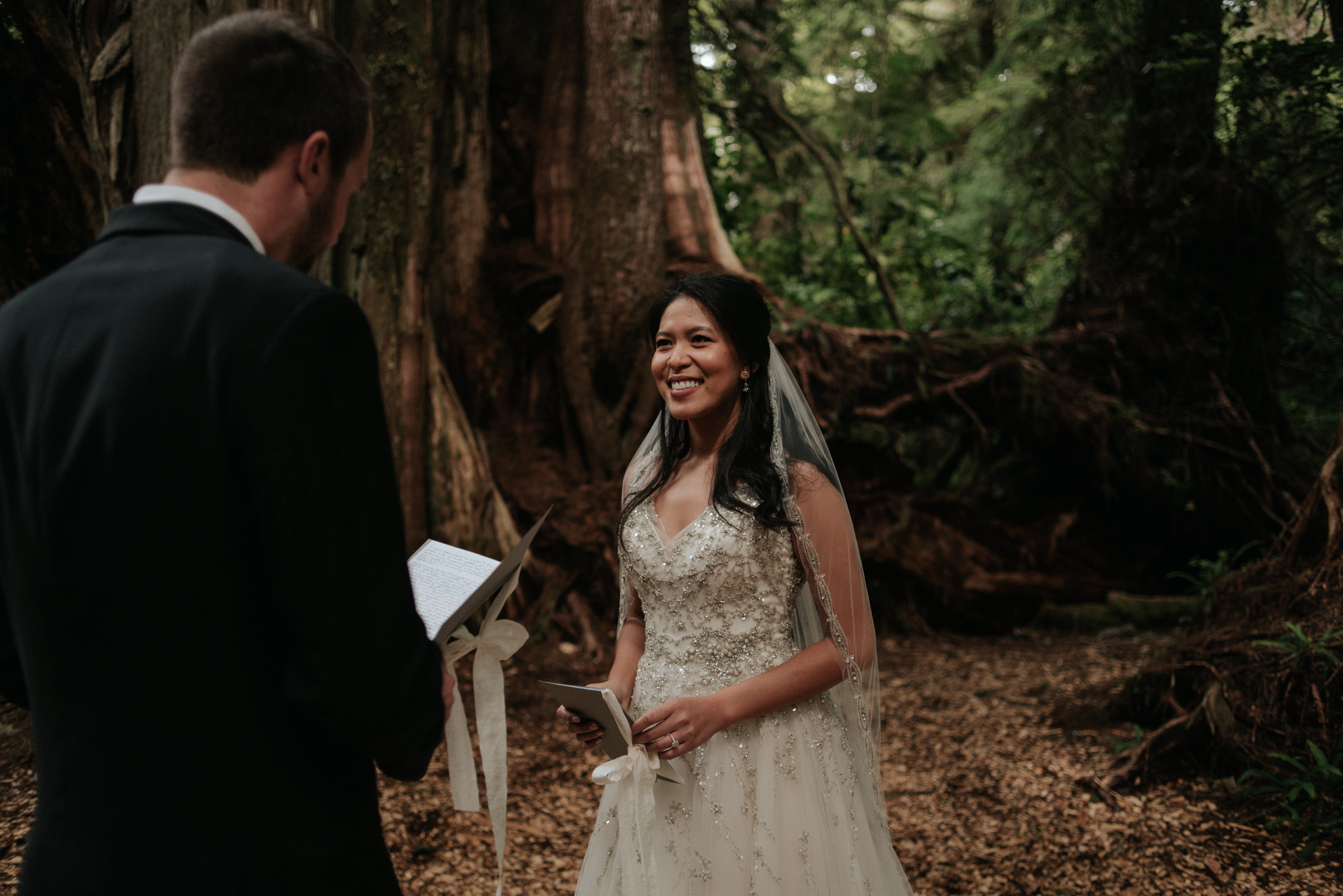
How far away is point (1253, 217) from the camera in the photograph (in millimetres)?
6047

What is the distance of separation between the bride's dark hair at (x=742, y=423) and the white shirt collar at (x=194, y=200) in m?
1.33

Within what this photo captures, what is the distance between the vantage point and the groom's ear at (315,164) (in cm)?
116

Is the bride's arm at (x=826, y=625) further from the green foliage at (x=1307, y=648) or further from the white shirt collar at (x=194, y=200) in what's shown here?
the green foliage at (x=1307, y=648)

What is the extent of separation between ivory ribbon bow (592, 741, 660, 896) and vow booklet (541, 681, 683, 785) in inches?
1.1

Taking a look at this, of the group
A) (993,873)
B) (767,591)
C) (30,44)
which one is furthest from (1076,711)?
(30,44)

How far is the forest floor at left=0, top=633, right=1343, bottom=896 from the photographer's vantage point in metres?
3.08

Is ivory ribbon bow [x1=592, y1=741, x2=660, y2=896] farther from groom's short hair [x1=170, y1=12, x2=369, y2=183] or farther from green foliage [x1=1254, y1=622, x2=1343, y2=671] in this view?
green foliage [x1=1254, y1=622, x2=1343, y2=671]

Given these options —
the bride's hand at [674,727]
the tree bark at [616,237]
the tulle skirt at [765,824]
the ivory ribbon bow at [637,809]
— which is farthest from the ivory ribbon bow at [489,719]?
the tree bark at [616,237]

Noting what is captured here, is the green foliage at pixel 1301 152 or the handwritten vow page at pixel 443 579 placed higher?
the green foliage at pixel 1301 152

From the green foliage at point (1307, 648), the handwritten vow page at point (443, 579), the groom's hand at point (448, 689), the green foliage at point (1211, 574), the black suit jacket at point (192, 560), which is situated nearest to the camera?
the black suit jacket at point (192, 560)

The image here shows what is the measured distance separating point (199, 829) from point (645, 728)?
1.00 meters

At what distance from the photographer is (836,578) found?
2141 mm

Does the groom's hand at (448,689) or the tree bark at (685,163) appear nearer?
the groom's hand at (448,689)

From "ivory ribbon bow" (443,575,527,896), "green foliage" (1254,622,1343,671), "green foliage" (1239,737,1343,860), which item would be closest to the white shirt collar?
"ivory ribbon bow" (443,575,527,896)
